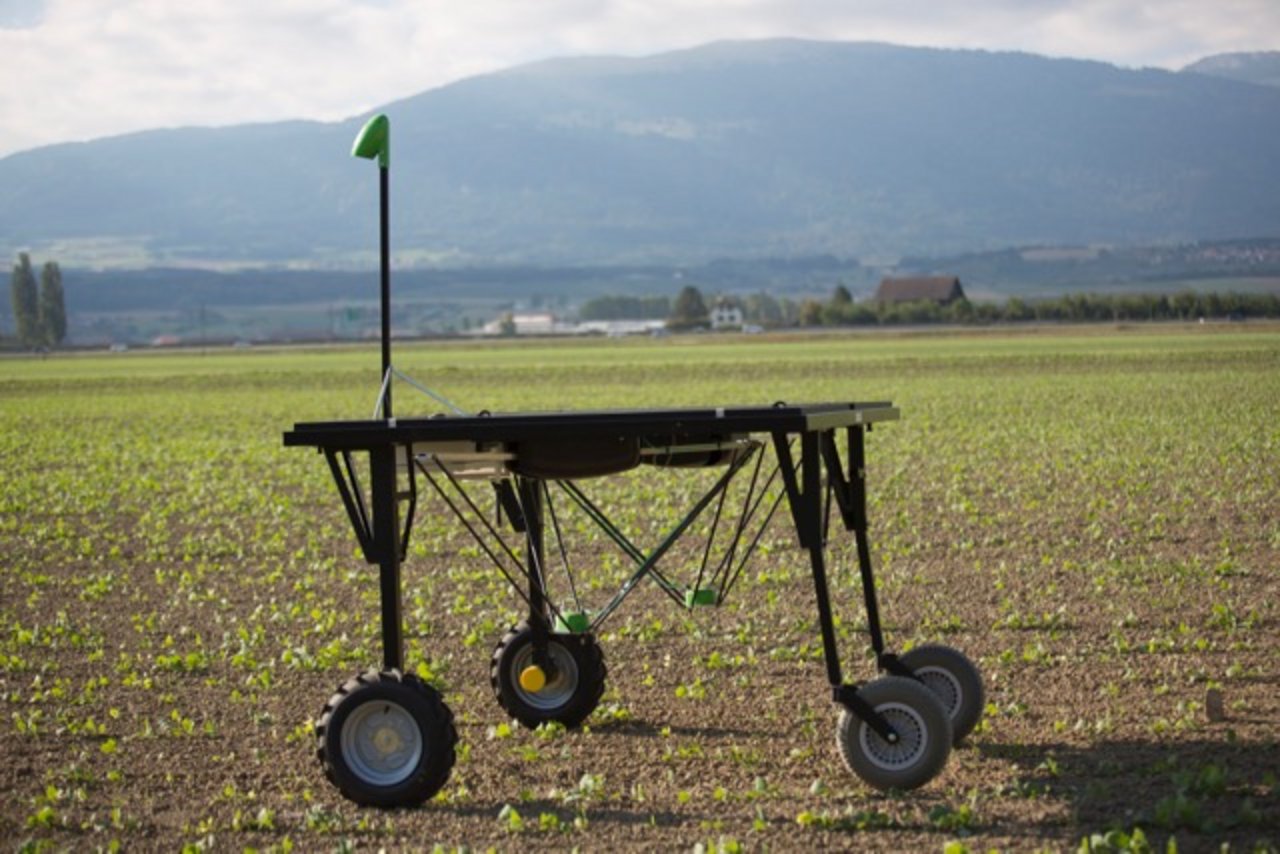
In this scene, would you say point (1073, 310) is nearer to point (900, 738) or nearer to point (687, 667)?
point (687, 667)

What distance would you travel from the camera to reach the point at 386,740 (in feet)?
28.1

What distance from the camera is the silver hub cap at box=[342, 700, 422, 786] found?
846cm

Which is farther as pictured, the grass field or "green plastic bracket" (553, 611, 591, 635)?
"green plastic bracket" (553, 611, 591, 635)

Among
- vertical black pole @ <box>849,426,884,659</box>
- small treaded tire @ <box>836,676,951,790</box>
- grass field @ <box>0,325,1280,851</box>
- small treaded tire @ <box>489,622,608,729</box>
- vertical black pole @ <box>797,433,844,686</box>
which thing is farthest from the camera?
small treaded tire @ <box>489,622,608,729</box>

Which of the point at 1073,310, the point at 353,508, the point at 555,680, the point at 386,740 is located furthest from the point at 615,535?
the point at 1073,310

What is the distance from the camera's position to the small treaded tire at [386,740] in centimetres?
838

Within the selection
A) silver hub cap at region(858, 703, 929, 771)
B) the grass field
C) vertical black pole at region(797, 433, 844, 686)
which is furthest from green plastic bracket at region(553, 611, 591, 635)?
silver hub cap at region(858, 703, 929, 771)

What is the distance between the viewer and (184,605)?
15297 millimetres

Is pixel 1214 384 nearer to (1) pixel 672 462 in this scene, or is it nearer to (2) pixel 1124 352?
(2) pixel 1124 352

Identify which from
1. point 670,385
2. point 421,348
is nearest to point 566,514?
point 670,385

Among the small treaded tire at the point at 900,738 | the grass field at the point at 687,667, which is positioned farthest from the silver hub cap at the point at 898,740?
the grass field at the point at 687,667

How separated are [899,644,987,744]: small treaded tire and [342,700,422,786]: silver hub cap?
8.54 ft

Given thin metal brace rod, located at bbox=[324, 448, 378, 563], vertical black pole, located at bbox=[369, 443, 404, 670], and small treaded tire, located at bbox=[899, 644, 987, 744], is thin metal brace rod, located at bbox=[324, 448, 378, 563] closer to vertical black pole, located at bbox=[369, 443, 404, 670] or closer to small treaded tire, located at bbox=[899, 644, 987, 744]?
vertical black pole, located at bbox=[369, 443, 404, 670]

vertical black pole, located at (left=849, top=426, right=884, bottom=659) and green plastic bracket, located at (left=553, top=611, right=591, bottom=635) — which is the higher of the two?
vertical black pole, located at (left=849, top=426, right=884, bottom=659)
